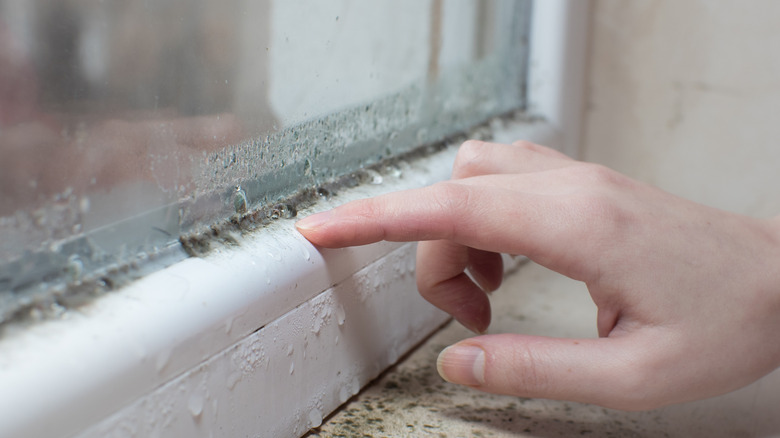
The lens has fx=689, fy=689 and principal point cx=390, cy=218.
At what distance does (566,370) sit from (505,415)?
0.30 feet

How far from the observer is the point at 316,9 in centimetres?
51

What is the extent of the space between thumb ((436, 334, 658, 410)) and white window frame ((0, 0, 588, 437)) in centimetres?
11

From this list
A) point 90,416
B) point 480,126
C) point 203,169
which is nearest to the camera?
point 90,416

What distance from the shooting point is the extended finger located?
57 centimetres

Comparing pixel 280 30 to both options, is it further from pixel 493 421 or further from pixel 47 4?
pixel 493 421

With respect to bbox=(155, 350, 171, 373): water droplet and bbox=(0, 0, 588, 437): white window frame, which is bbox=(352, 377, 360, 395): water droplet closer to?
bbox=(0, 0, 588, 437): white window frame

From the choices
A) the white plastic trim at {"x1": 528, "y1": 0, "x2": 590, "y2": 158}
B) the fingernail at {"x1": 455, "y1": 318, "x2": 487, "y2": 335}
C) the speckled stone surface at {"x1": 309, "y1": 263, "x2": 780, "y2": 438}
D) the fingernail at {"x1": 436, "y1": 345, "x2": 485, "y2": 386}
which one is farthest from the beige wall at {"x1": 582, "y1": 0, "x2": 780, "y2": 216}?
the fingernail at {"x1": 436, "y1": 345, "x2": 485, "y2": 386}

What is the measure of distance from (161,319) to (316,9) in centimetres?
27

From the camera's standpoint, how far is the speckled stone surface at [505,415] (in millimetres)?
495

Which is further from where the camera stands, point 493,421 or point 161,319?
point 493,421

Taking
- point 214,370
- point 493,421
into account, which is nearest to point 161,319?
point 214,370

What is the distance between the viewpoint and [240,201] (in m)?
0.46

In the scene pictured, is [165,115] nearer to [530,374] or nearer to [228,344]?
[228,344]

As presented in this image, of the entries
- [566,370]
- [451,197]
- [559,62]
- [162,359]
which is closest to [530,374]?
[566,370]
